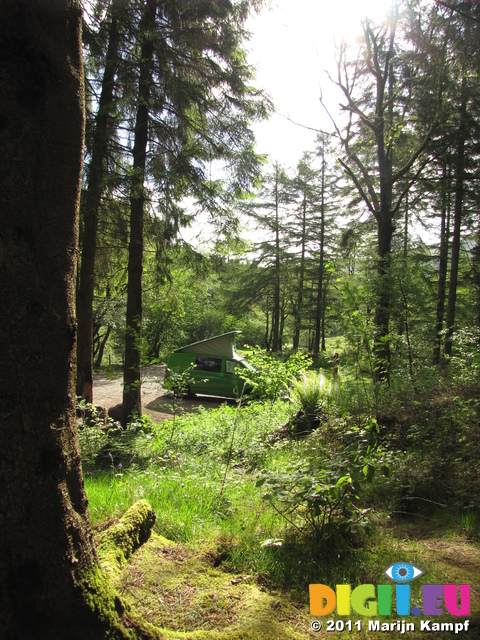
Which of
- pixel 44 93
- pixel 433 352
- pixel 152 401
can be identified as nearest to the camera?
pixel 44 93

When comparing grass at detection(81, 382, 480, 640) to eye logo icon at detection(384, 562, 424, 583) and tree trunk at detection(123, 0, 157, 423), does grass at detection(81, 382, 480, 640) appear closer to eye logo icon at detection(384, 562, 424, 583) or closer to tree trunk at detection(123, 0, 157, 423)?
eye logo icon at detection(384, 562, 424, 583)

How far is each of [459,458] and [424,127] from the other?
763 cm

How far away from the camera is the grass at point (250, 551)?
1786mm

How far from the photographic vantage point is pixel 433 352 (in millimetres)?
5996

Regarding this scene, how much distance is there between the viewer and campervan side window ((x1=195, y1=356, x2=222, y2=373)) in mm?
13312

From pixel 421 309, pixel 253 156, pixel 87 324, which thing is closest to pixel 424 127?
pixel 253 156

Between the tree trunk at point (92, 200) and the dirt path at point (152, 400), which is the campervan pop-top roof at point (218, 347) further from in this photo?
the tree trunk at point (92, 200)

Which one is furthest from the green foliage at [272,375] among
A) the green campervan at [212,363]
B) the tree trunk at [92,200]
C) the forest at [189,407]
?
the tree trunk at [92,200]

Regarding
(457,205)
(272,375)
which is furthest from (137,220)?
(457,205)

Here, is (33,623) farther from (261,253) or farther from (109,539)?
(261,253)

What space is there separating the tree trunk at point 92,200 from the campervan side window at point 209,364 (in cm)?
569

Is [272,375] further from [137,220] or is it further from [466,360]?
[466,360]

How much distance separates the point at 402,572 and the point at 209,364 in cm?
1139

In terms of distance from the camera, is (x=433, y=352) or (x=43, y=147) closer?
(x=43, y=147)
